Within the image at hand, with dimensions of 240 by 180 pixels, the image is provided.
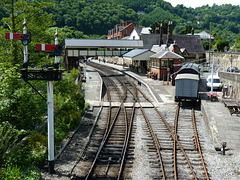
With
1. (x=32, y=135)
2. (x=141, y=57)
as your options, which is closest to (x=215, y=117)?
(x=32, y=135)

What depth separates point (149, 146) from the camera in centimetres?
1438

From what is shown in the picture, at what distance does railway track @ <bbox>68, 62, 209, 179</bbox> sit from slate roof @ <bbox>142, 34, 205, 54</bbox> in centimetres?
3416

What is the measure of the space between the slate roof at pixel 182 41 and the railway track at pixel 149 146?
112 feet

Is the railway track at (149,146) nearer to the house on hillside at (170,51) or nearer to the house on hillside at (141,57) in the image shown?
the house on hillside at (170,51)

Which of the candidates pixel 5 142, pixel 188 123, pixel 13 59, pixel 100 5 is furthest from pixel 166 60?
pixel 100 5

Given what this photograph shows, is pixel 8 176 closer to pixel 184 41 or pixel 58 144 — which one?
pixel 58 144

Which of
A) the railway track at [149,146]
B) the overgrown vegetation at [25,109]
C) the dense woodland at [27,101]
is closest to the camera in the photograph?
the overgrown vegetation at [25,109]

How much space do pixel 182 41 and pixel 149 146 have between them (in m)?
46.2

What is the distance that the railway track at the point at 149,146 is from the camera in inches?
445

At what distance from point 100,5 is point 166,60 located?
138 m

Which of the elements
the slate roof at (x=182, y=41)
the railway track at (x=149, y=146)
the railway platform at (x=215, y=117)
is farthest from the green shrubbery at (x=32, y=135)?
the slate roof at (x=182, y=41)

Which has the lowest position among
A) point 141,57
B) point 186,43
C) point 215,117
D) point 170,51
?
point 215,117

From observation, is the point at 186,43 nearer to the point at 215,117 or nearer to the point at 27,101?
the point at 215,117

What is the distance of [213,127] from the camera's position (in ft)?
54.7
